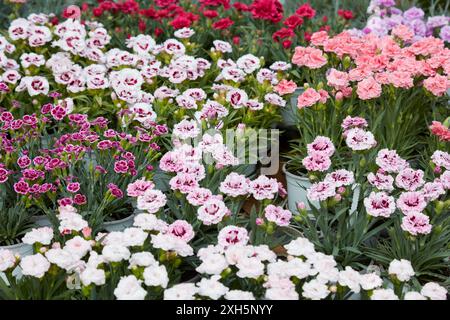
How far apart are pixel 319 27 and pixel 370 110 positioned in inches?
50.2

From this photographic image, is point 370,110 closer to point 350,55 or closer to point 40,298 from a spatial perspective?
point 350,55

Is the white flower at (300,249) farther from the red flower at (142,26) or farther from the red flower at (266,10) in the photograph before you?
the red flower at (142,26)

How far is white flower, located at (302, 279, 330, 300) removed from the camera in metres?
1.63

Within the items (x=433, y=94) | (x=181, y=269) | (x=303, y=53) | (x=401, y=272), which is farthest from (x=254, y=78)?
(x=401, y=272)

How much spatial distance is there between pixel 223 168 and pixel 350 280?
79 cm

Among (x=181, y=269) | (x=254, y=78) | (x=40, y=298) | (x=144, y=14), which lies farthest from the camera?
(x=144, y=14)

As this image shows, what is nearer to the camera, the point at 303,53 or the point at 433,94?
the point at 433,94

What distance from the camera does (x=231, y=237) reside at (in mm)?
1829

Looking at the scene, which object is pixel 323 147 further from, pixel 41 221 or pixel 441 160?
pixel 41 221

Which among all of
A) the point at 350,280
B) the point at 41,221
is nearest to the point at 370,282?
the point at 350,280

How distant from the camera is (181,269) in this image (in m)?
2.05

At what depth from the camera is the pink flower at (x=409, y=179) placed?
207 cm
